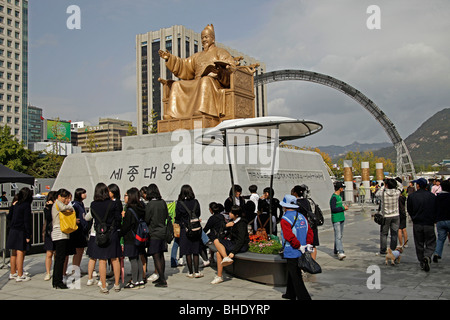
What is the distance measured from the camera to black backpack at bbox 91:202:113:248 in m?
6.12

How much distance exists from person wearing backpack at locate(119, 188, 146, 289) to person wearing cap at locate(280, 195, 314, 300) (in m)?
2.47

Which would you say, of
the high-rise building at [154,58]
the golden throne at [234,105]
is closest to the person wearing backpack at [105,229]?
the golden throne at [234,105]

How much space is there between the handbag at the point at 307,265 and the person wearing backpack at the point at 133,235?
2.68m

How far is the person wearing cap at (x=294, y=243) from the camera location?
5.22m

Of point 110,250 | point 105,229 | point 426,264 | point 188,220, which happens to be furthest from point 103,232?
point 426,264

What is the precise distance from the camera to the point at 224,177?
13.2 metres

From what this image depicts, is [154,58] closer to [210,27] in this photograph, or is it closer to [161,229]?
[210,27]

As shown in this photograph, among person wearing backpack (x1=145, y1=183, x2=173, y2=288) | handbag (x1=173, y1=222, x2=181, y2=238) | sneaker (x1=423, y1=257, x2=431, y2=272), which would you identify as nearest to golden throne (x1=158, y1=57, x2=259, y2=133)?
handbag (x1=173, y1=222, x2=181, y2=238)

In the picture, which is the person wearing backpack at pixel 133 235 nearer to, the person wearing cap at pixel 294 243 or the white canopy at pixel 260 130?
the white canopy at pixel 260 130

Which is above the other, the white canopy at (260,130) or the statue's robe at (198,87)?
the statue's robe at (198,87)

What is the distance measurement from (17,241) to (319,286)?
5376mm
